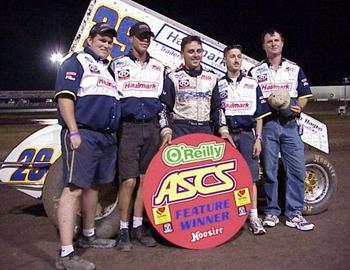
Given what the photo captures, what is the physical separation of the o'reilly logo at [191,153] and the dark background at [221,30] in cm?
4700

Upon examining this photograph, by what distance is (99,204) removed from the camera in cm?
483

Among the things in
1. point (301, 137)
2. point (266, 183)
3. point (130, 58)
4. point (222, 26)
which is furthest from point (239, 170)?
point (222, 26)

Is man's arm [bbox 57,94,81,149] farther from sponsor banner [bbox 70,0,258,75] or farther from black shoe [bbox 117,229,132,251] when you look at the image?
sponsor banner [bbox 70,0,258,75]

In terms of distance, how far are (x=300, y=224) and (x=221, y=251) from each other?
3.49ft

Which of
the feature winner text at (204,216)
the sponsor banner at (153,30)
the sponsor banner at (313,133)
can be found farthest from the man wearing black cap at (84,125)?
the sponsor banner at (313,133)

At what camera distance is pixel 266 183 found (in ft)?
17.0

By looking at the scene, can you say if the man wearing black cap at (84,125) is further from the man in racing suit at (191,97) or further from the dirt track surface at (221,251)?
the man in racing suit at (191,97)

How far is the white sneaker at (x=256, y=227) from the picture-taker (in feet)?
15.8

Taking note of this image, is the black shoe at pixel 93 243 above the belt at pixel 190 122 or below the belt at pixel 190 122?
below

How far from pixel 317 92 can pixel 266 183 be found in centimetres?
2216

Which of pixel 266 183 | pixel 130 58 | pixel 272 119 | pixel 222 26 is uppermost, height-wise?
pixel 222 26

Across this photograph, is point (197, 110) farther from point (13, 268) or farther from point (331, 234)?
point (13, 268)

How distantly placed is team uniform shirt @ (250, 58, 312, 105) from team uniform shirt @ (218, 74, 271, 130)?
20cm

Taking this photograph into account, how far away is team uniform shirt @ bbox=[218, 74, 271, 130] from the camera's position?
486 centimetres
